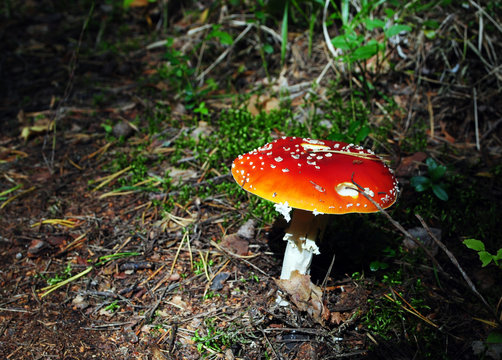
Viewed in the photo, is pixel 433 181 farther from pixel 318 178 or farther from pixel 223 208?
pixel 223 208

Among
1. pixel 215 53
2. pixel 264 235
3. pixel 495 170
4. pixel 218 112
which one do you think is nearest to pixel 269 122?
pixel 218 112

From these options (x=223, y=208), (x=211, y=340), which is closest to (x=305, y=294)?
(x=211, y=340)

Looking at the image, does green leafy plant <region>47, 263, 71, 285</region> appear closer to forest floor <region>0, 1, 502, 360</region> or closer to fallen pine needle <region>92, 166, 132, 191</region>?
forest floor <region>0, 1, 502, 360</region>

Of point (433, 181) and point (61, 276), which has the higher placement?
point (433, 181)

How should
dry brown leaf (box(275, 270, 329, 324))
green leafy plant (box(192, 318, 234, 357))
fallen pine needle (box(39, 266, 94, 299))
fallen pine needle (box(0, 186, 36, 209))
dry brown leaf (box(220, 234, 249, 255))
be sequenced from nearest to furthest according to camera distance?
green leafy plant (box(192, 318, 234, 357)), dry brown leaf (box(275, 270, 329, 324)), fallen pine needle (box(39, 266, 94, 299)), dry brown leaf (box(220, 234, 249, 255)), fallen pine needle (box(0, 186, 36, 209))

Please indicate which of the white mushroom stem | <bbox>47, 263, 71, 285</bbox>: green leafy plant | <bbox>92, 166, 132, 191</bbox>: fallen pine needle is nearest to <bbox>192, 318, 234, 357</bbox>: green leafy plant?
the white mushroom stem
